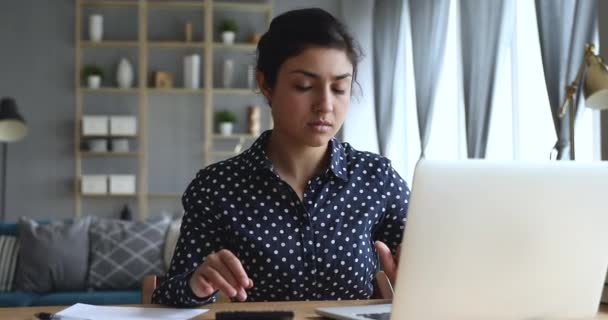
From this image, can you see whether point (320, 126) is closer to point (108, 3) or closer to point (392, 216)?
point (392, 216)

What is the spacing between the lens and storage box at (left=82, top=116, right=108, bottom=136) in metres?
6.78

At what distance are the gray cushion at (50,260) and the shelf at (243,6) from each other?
2.64 metres

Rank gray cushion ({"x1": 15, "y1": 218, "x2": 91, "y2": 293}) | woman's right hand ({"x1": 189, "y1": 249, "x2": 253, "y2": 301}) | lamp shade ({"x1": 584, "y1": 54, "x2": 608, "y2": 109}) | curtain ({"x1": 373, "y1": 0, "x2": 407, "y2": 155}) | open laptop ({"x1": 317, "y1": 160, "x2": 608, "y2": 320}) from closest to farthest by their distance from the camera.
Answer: open laptop ({"x1": 317, "y1": 160, "x2": 608, "y2": 320})
woman's right hand ({"x1": 189, "y1": 249, "x2": 253, "y2": 301})
lamp shade ({"x1": 584, "y1": 54, "x2": 608, "y2": 109})
gray cushion ({"x1": 15, "y1": 218, "x2": 91, "y2": 293})
curtain ({"x1": 373, "y1": 0, "x2": 407, "y2": 155})

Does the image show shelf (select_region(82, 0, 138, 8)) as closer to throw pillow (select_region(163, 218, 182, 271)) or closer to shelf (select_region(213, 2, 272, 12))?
shelf (select_region(213, 2, 272, 12))

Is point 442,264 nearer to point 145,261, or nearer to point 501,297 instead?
point 501,297

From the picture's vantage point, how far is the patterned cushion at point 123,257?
4941mm

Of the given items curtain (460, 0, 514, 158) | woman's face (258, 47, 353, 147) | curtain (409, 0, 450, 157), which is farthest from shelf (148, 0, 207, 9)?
woman's face (258, 47, 353, 147)

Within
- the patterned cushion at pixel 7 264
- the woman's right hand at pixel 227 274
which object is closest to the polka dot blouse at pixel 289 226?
the woman's right hand at pixel 227 274

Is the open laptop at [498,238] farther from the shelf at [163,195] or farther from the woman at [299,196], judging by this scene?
the shelf at [163,195]

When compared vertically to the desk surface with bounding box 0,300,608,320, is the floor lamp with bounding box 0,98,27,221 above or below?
above

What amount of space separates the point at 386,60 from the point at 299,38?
4697 millimetres

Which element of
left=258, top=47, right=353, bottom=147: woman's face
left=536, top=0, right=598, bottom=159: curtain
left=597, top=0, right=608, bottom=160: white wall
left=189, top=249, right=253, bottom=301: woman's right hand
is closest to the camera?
left=189, top=249, right=253, bottom=301: woman's right hand

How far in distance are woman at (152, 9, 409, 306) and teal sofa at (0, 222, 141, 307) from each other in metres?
3.02

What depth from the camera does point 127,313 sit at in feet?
4.89
